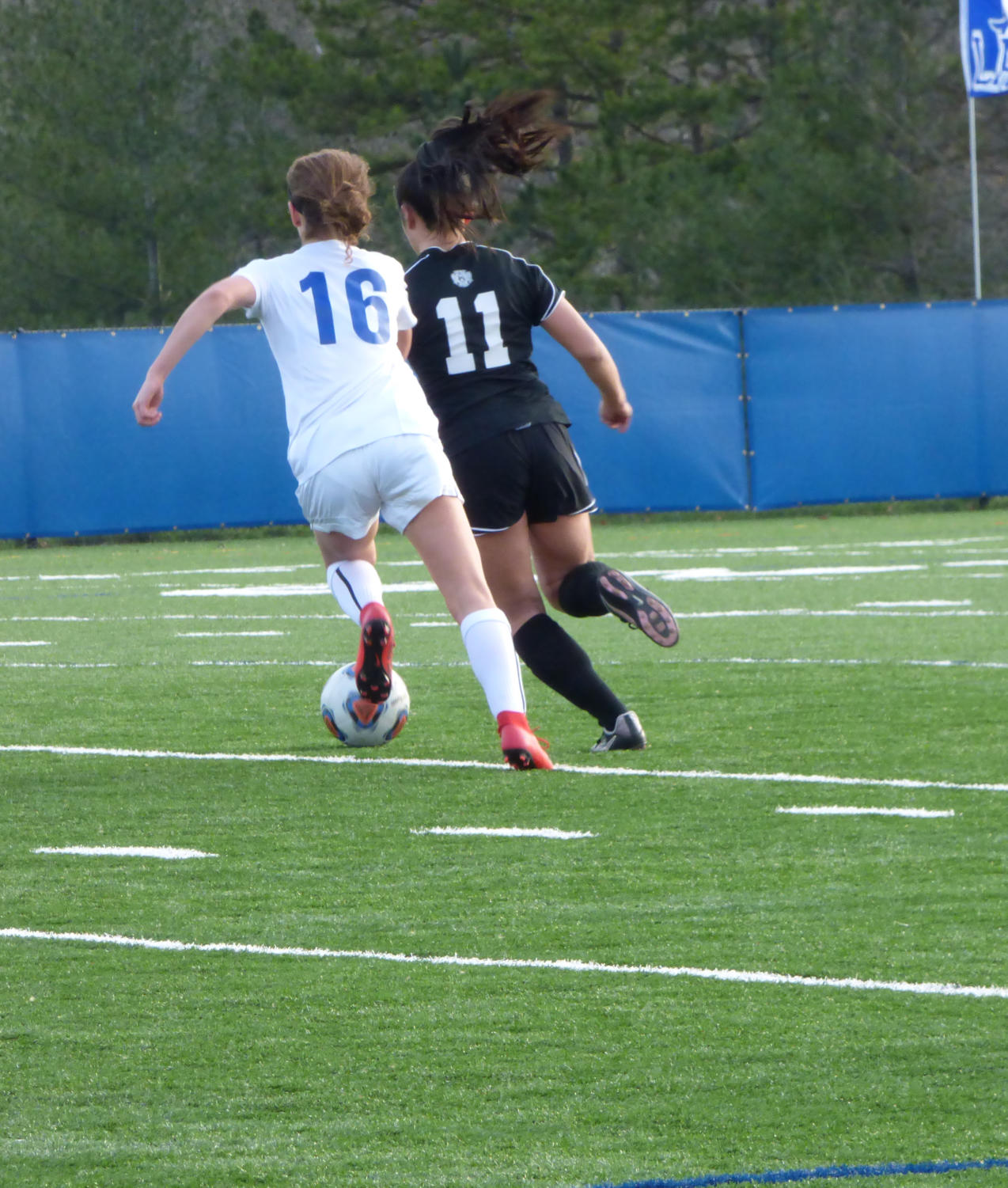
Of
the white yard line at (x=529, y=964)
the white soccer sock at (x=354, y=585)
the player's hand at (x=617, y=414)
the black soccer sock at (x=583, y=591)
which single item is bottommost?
the white yard line at (x=529, y=964)

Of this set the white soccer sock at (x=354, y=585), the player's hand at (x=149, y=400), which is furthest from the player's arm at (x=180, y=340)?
the white soccer sock at (x=354, y=585)

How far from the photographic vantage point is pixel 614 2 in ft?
107

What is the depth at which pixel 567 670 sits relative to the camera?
257 inches

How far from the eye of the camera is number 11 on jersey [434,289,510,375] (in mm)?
6414

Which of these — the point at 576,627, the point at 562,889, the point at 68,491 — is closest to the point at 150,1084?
the point at 562,889

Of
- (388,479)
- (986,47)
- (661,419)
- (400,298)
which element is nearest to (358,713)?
(388,479)

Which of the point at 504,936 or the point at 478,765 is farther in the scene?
the point at 478,765

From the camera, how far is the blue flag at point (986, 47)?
24953 millimetres

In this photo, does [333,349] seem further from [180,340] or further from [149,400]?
[149,400]

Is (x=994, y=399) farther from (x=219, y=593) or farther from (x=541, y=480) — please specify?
(x=541, y=480)

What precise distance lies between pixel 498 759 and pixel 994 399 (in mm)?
17695

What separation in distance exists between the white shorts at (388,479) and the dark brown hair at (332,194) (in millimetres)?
649

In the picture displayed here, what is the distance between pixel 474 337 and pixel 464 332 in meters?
0.03

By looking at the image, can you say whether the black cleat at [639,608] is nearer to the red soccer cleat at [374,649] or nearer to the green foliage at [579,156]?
the red soccer cleat at [374,649]
